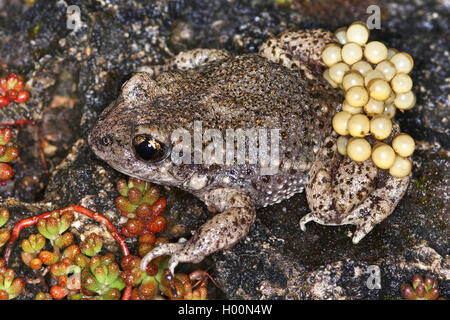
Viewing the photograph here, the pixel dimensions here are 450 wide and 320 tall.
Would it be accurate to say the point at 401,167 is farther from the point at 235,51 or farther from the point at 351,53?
the point at 235,51

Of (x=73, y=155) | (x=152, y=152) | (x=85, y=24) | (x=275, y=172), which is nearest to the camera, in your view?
(x=152, y=152)

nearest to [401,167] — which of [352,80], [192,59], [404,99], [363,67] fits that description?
[404,99]

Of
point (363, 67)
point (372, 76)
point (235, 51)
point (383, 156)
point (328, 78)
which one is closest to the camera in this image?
point (383, 156)

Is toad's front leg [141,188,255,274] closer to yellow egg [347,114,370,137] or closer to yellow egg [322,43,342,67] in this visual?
yellow egg [347,114,370,137]

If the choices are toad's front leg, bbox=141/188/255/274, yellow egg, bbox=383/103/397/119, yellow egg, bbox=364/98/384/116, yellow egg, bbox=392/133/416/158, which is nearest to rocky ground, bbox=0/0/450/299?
toad's front leg, bbox=141/188/255/274

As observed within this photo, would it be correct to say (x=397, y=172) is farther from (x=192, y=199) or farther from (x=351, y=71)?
(x=192, y=199)

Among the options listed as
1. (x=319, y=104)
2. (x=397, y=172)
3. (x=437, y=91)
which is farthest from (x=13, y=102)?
(x=437, y=91)
